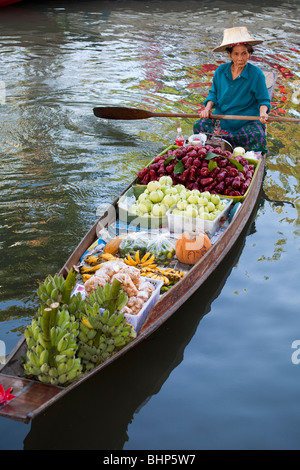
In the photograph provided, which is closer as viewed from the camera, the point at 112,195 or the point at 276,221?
the point at 276,221

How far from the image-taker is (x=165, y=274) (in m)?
3.19

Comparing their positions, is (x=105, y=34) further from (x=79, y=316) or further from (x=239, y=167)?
(x=79, y=316)

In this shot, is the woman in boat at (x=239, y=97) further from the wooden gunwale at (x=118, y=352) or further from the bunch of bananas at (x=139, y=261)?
the bunch of bananas at (x=139, y=261)

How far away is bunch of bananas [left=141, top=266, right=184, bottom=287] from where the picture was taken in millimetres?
3121

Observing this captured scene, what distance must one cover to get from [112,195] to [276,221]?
175 cm

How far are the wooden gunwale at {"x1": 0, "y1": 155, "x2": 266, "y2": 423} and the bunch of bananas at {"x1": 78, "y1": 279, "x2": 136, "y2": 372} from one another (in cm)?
7

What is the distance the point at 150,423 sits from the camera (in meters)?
2.64

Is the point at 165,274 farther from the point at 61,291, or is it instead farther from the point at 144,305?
the point at 61,291

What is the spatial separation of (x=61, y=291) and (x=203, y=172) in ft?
6.90

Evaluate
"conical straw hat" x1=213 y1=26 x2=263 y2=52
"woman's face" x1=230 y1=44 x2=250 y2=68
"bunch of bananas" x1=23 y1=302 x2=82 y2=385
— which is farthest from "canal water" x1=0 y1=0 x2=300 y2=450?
"conical straw hat" x1=213 y1=26 x2=263 y2=52

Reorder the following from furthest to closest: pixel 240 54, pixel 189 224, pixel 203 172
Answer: pixel 240 54, pixel 203 172, pixel 189 224

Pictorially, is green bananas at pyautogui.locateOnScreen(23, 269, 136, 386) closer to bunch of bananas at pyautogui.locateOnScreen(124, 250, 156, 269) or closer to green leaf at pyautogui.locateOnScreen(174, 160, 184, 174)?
bunch of bananas at pyautogui.locateOnScreen(124, 250, 156, 269)

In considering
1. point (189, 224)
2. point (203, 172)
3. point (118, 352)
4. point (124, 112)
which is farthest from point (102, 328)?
point (124, 112)

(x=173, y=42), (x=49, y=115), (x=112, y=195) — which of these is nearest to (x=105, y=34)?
(x=173, y=42)
